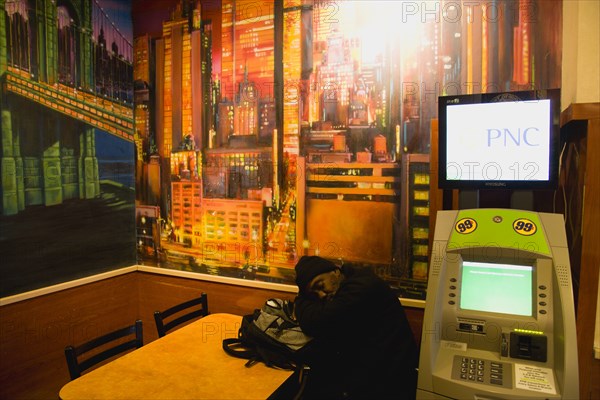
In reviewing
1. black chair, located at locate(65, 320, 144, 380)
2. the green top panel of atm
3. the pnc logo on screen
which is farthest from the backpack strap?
the pnc logo on screen

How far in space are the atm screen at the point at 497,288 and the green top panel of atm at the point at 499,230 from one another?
0.09 meters

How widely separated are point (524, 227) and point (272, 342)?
1247mm

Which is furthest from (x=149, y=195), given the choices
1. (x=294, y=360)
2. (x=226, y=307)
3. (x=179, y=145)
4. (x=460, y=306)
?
(x=460, y=306)

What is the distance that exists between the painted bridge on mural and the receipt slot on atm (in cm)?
257

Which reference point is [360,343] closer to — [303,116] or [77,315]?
[303,116]

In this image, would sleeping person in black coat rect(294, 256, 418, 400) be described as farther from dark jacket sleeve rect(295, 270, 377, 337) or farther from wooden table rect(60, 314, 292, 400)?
wooden table rect(60, 314, 292, 400)

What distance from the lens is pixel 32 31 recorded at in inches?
105

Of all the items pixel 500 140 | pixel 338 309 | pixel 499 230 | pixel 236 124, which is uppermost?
pixel 236 124

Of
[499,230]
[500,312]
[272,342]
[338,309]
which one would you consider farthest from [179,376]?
[499,230]

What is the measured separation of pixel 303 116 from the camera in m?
2.75

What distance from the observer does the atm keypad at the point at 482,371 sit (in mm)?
1476

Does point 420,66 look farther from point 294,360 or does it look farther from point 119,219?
point 119,219

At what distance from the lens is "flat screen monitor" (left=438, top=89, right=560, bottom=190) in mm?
1683

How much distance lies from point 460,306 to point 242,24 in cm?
240
